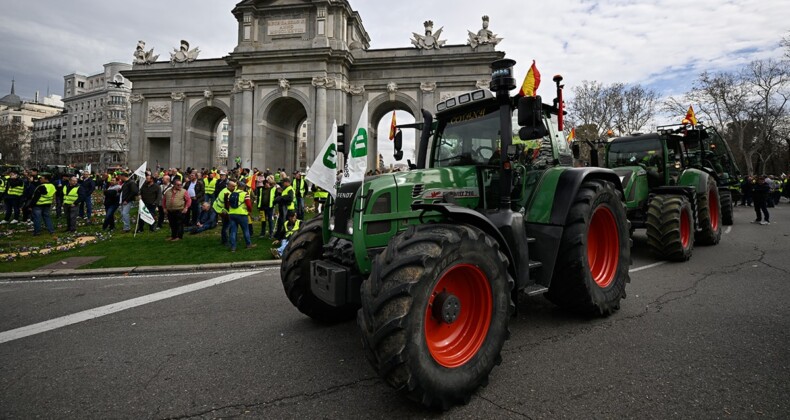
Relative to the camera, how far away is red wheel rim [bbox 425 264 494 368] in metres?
2.88

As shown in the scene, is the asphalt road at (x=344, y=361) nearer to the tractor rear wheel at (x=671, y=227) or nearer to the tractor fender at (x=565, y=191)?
the tractor fender at (x=565, y=191)

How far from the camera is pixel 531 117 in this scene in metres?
3.42

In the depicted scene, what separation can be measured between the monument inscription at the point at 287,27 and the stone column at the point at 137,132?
13.8 meters

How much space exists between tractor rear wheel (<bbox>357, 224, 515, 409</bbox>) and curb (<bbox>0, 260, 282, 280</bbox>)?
6.31m

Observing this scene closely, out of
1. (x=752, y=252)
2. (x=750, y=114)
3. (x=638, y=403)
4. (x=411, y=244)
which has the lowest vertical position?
(x=638, y=403)

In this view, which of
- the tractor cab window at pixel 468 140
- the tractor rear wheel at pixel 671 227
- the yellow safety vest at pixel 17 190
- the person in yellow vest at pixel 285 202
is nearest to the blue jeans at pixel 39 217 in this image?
the yellow safety vest at pixel 17 190

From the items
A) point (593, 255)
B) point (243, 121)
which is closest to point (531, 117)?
point (593, 255)

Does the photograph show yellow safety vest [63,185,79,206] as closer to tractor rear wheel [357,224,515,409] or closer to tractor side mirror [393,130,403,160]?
tractor side mirror [393,130,403,160]

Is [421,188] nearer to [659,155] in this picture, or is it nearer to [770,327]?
[770,327]

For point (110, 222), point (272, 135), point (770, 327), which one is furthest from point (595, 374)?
point (272, 135)

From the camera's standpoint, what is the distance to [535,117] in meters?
3.41

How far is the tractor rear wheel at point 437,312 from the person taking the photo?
7.95ft

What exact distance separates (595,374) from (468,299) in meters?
1.15

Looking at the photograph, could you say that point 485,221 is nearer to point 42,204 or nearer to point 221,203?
point 221,203
